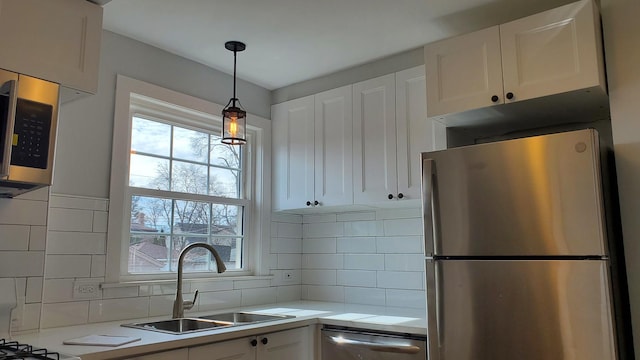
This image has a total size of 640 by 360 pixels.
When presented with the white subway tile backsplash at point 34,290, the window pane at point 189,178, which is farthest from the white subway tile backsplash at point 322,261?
the white subway tile backsplash at point 34,290

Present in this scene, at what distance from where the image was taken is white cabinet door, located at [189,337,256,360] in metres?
2.09

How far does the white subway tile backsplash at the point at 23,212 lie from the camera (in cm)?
214

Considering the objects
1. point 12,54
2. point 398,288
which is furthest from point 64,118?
point 398,288

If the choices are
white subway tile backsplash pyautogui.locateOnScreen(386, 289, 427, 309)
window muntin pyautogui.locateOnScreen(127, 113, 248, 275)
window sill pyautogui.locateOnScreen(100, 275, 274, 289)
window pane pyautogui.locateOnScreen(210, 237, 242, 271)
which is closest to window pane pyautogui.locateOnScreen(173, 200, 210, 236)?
window muntin pyautogui.locateOnScreen(127, 113, 248, 275)

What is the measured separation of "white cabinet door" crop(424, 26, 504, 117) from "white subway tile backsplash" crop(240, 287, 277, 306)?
66.6 inches

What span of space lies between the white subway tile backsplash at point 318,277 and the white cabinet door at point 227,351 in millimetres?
1223

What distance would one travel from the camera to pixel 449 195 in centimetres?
213

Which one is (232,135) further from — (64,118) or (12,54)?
(12,54)

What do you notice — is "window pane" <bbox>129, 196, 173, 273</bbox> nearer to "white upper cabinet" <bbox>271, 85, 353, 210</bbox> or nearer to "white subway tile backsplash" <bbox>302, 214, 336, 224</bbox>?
"white upper cabinet" <bbox>271, 85, 353, 210</bbox>

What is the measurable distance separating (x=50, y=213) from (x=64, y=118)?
48cm

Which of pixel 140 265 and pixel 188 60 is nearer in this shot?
pixel 140 265

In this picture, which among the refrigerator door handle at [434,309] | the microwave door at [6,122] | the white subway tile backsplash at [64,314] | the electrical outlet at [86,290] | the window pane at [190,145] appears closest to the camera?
the microwave door at [6,122]

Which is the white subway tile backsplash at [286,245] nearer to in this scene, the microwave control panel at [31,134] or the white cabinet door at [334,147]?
the white cabinet door at [334,147]

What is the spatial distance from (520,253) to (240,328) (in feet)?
4.20
